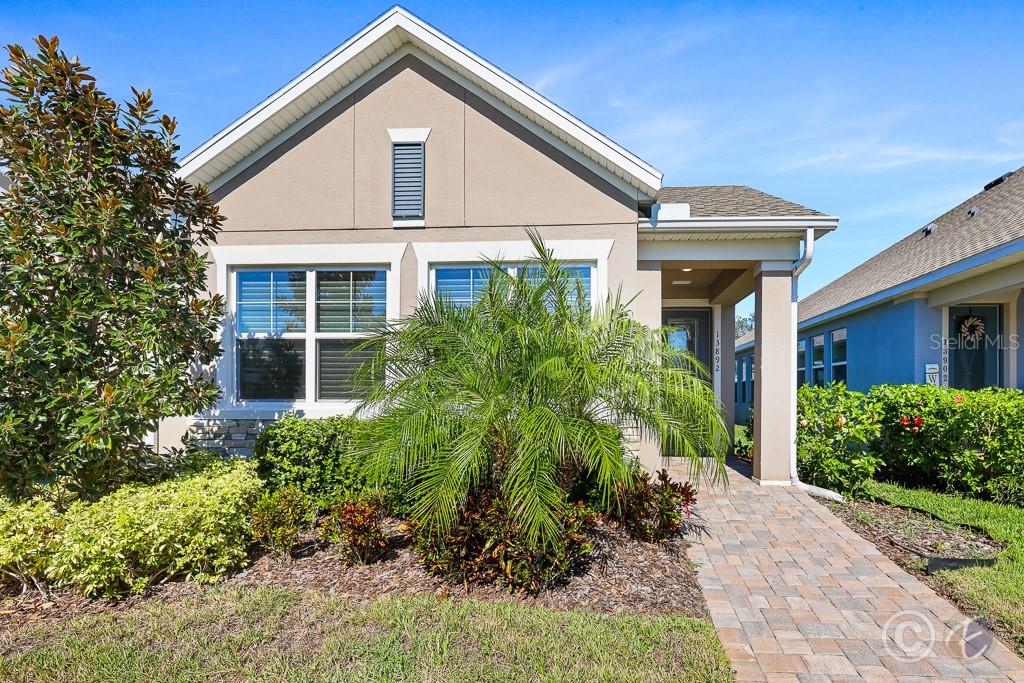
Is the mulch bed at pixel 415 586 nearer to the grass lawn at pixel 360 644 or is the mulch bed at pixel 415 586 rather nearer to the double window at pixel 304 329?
the grass lawn at pixel 360 644

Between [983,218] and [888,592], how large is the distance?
997cm

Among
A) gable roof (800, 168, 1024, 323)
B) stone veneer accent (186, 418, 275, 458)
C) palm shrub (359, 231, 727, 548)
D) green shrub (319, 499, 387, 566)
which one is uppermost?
gable roof (800, 168, 1024, 323)

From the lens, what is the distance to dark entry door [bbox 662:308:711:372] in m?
11.4

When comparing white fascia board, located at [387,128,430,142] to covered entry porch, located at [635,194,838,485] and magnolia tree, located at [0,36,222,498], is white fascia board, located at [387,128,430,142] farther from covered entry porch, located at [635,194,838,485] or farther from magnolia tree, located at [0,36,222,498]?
covered entry porch, located at [635,194,838,485]

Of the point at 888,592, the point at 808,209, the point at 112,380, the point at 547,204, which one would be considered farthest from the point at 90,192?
the point at 808,209

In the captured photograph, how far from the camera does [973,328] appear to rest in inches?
394

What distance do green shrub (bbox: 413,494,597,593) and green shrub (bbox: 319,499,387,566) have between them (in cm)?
48

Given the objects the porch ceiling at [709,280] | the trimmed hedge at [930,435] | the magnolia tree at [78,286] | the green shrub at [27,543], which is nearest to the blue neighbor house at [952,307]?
the trimmed hedge at [930,435]

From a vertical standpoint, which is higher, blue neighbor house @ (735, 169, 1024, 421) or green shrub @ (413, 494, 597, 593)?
blue neighbor house @ (735, 169, 1024, 421)

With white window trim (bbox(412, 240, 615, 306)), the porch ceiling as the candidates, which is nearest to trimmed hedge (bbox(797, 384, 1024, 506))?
Result: the porch ceiling

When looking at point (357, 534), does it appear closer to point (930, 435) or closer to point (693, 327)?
point (930, 435)

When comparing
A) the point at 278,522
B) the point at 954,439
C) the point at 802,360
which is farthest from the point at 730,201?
the point at 802,360

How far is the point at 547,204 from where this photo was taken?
705 centimetres

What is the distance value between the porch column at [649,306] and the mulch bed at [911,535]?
7.12ft
